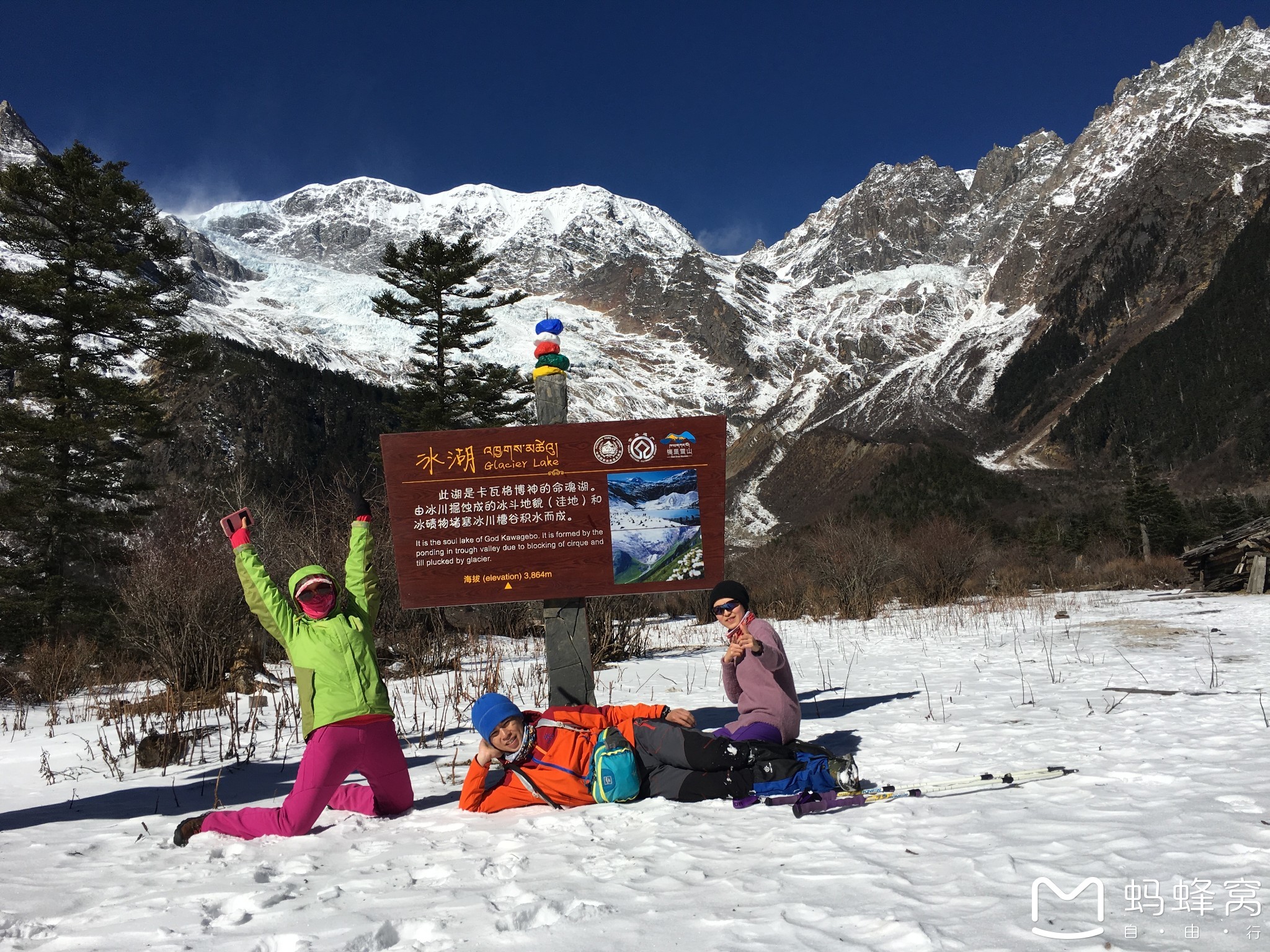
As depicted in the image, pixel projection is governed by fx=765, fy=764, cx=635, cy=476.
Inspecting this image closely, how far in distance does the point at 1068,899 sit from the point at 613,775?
221 centimetres

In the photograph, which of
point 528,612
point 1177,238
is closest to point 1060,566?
point 528,612

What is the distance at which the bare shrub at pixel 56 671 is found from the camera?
32.0ft

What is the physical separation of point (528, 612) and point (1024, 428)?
399 feet

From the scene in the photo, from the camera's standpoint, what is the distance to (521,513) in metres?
5.47

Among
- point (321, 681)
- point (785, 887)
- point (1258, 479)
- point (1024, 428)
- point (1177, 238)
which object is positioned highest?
point (1177, 238)

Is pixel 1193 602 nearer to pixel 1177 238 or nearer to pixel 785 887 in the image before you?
pixel 785 887

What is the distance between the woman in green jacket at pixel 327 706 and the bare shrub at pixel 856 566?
14.6 metres

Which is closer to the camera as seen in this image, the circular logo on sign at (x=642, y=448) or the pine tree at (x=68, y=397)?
the circular logo on sign at (x=642, y=448)

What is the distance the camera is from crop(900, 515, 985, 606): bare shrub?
68.6 ft

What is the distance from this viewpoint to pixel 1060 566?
103 ft

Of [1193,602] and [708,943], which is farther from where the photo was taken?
[1193,602]

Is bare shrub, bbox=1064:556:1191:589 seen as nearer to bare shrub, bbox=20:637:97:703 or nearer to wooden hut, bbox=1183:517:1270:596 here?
wooden hut, bbox=1183:517:1270:596

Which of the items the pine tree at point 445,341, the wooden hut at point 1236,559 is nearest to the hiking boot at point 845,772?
the wooden hut at point 1236,559

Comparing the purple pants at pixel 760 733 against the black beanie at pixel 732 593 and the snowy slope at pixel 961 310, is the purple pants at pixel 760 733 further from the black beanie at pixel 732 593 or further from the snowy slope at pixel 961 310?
the snowy slope at pixel 961 310
